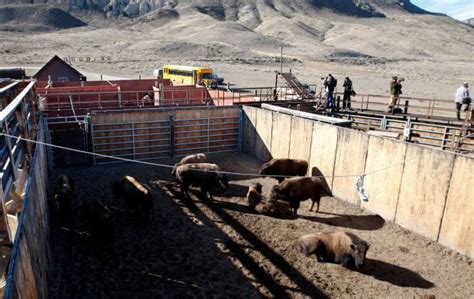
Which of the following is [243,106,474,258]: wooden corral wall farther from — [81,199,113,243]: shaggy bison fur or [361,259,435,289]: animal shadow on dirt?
[81,199,113,243]: shaggy bison fur

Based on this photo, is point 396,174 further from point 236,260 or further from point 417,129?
point 417,129

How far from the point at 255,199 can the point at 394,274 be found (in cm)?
445

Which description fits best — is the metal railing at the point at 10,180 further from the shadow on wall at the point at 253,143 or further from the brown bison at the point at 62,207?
the shadow on wall at the point at 253,143

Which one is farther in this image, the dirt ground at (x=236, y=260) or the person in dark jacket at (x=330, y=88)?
the person in dark jacket at (x=330, y=88)

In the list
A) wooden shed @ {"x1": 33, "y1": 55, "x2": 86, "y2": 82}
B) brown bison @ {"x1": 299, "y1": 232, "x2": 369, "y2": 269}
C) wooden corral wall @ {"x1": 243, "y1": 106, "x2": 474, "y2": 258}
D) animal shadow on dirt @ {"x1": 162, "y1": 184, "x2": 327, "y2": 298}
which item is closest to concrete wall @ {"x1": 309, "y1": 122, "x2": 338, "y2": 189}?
wooden corral wall @ {"x1": 243, "y1": 106, "x2": 474, "y2": 258}

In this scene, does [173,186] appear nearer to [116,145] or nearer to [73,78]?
[116,145]

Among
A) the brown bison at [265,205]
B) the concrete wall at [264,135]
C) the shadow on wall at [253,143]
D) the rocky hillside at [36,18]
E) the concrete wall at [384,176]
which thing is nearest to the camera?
the concrete wall at [384,176]

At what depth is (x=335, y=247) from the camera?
887 centimetres

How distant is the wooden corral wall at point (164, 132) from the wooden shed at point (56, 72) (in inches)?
549

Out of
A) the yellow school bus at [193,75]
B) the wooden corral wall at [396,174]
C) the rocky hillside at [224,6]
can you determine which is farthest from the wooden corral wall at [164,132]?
the rocky hillside at [224,6]

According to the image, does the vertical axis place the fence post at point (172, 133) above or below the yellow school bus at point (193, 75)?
below

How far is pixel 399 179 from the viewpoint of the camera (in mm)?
10781

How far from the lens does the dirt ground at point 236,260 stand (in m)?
7.83

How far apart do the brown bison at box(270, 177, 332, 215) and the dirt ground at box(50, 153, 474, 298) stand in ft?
1.65
